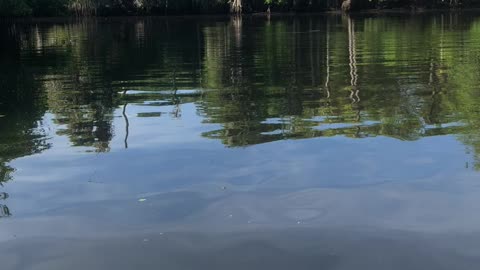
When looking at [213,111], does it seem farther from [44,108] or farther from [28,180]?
[28,180]

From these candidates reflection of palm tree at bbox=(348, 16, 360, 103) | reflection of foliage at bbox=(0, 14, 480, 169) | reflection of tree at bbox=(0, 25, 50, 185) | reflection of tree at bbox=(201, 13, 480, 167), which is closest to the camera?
reflection of tree at bbox=(0, 25, 50, 185)

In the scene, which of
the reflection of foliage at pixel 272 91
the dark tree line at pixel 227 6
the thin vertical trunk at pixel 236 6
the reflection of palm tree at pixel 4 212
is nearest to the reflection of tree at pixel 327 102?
the reflection of foliage at pixel 272 91

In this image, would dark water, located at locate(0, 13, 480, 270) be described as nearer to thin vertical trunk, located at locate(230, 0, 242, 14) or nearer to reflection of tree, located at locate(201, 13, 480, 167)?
reflection of tree, located at locate(201, 13, 480, 167)

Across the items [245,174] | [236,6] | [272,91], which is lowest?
[245,174]

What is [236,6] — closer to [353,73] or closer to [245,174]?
[353,73]

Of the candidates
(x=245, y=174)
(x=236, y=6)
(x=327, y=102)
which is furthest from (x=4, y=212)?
(x=236, y=6)

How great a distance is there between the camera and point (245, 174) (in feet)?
24.0

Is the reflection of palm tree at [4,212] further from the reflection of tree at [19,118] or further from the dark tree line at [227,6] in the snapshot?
the dark tree line at [227,6]

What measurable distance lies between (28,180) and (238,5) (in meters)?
75.7

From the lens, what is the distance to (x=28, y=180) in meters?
7.34

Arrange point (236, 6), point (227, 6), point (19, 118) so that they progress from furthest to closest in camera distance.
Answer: point (227, 6) < point (236, 6) < point (19, 118)

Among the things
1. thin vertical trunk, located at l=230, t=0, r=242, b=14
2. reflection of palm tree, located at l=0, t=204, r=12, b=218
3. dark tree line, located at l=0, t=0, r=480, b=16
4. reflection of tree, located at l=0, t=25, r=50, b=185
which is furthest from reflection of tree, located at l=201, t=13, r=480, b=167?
dark tree line, located at l=0, t=0, r=480, b=16

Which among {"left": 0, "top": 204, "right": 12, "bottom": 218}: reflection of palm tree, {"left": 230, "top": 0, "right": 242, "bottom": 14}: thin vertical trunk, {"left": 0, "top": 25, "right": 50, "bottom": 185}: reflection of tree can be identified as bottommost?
{"left": 0, "top": 204, "right": 12, "bottom": 218}: reflection of palm tree

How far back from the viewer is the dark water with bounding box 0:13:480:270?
5199mm
